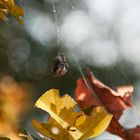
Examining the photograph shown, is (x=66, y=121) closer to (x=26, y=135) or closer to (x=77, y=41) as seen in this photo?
(x=26, y=135)

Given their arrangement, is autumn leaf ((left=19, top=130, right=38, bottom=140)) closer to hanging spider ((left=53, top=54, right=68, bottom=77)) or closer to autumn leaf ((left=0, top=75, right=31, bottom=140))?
hanging spider ((left=53, top=54, right=68, bottom=77))

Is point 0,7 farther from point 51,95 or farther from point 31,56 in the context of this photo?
point 31,56

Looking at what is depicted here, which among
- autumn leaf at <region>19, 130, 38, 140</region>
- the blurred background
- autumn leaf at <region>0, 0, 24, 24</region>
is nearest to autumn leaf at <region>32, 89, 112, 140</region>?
autumn leaf at <region>19, 130, 38, 140</region>

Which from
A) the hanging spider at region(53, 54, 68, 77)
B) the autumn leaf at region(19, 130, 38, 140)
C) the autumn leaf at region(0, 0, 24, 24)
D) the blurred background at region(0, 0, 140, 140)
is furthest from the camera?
the blurred background at region(0, 0, 140, 140)

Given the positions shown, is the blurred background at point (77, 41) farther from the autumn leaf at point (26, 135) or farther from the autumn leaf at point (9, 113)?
the autumn leaf at point (26, 135)

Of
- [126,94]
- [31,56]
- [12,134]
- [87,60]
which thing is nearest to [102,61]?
[87,60]

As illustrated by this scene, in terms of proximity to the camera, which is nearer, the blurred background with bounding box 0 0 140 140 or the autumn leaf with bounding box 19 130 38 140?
the autumn leaf with bounding box 19 130 38 140
